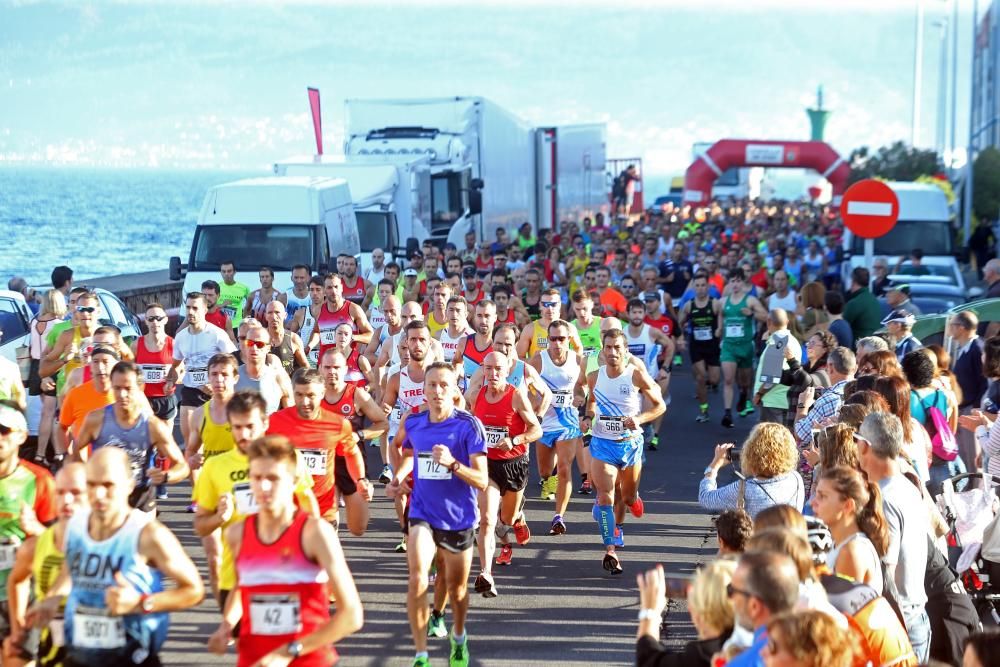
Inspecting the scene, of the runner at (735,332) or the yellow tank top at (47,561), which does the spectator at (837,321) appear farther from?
the yellow tank top at (47,561)

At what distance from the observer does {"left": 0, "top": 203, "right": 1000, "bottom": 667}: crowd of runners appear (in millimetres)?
4867

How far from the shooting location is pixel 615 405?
9.58 meters

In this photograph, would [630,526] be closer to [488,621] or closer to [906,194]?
[488,621]

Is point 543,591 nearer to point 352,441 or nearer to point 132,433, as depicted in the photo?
point 352,441

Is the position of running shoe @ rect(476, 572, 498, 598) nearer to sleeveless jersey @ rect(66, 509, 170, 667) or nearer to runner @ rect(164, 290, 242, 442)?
runner @ rect(164, 290, 242, 442)

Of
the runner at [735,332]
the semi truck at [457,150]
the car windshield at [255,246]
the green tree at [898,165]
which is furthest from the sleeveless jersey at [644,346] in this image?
the green tree at [898,165]

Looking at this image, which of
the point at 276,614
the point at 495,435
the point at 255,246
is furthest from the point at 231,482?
the point at 255,246

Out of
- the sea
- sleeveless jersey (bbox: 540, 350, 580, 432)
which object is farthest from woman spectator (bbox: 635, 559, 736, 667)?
the sea

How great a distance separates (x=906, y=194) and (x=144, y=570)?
2037 centimetres

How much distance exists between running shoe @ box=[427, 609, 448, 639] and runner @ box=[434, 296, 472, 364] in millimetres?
3934

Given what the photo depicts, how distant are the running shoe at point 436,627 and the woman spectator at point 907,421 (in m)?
2.70

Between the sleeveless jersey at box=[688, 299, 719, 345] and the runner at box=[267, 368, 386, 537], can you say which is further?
the sleeveless jersey at box=[688, 299, 719, 345]

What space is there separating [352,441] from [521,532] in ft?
7.41

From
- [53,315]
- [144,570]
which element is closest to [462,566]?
[144,570]
